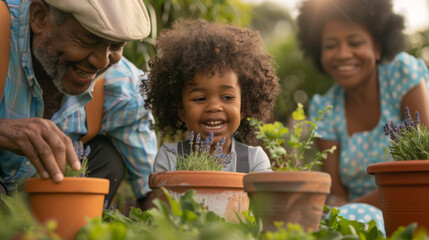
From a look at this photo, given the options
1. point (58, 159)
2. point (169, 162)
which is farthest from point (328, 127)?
point (58, 159)

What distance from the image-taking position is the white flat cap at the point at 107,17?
2371mm

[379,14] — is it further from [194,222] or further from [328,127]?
[194,222]

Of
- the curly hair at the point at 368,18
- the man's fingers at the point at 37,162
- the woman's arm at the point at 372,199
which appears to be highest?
the curly hair at the point at 368,18

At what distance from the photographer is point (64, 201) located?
153cm

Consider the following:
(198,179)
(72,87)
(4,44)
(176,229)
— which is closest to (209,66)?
(72,87)

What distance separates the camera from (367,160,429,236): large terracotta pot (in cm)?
166

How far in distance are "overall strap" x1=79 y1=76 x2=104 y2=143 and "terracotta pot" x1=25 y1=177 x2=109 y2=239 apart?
65.7 inches

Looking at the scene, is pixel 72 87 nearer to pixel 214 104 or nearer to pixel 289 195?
pixel 214 104

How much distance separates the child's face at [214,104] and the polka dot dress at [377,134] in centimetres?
167

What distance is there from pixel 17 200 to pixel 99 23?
1093 mm

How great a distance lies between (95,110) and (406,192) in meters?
2.15

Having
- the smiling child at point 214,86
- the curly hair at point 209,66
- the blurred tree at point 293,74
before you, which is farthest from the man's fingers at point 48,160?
the blurred tree at point 293,74

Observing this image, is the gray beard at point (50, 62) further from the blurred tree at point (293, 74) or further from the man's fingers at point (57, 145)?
the blurred tree at point (293, 74)

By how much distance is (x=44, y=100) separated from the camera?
302cm
